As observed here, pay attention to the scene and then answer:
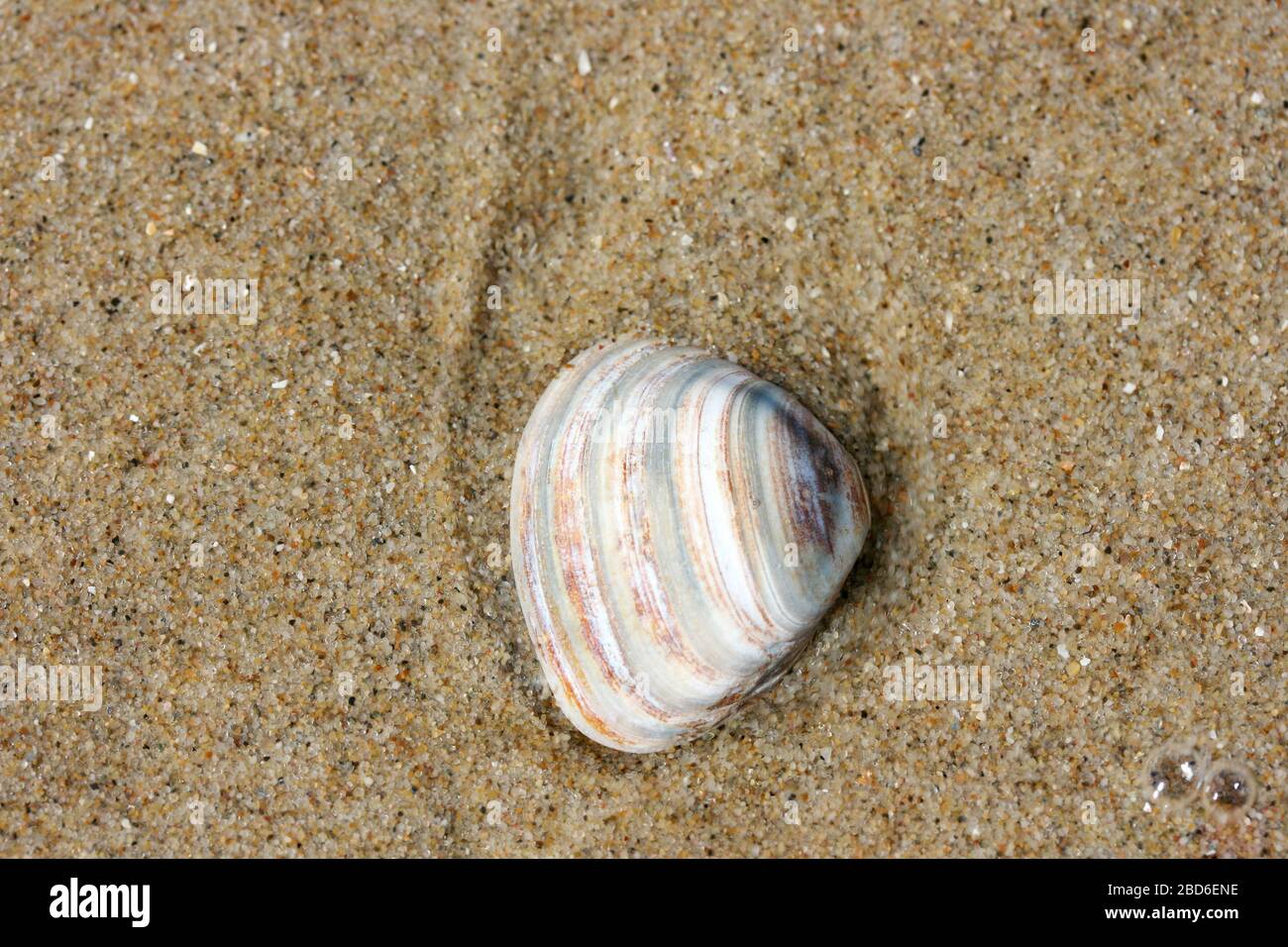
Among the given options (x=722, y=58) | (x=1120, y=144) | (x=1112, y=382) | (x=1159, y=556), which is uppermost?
(x=722, y=58)

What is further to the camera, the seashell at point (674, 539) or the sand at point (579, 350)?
the sand at point (579, 350)

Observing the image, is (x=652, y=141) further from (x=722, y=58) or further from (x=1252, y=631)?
(x=1252, y=631)

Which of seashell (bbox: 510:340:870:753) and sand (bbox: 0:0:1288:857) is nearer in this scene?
seashell (bbox: 510:340:870:753)
